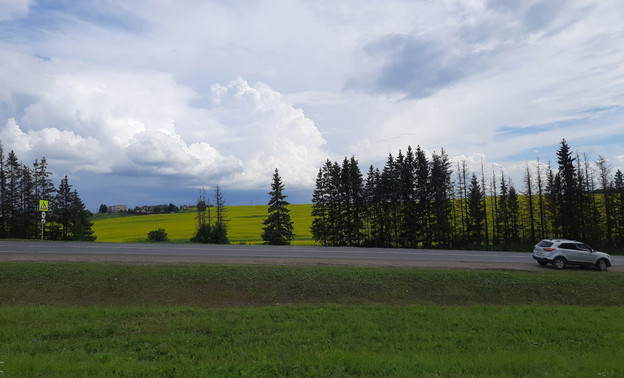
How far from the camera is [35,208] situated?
48750 mm

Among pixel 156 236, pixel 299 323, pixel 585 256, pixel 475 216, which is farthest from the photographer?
pixel 475 216

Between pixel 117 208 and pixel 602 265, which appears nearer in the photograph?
pixel 602 265

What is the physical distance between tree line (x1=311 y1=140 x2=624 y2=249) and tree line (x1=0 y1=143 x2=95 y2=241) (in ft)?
107

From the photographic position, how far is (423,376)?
5625 millimetres

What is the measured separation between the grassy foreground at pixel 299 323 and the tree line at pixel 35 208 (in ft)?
132

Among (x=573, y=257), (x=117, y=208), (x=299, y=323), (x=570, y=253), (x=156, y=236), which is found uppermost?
(x=117, y=208)

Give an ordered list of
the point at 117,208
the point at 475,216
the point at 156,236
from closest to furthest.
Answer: the point at 156,236 < the point at 475,216 < the point at 117,208

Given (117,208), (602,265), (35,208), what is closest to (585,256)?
(602,265)

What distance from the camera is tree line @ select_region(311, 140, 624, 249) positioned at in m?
45.7

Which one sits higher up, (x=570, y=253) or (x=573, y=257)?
(x=570, y=253)

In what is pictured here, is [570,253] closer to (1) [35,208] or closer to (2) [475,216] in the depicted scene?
(2) [475,216]

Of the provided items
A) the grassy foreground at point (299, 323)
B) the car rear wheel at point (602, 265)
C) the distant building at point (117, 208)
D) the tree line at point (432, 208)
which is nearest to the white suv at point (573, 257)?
the car rear wheel at point (602, 265)

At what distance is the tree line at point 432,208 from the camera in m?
45.7

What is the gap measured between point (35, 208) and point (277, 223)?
1293 inches
